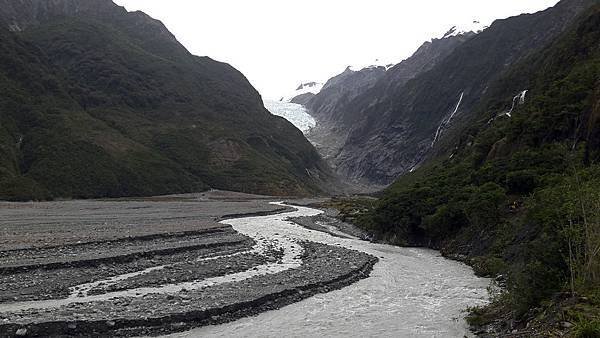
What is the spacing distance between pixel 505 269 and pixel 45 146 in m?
121

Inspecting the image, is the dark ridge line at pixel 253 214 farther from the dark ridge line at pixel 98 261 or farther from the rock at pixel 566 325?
the rock at pixel 566 325

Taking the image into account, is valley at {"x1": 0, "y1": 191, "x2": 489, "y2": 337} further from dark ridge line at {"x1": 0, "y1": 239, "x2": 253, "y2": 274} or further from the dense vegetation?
the dense vegetation

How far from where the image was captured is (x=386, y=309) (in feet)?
77.6

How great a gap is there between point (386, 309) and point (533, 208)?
28.3 feet

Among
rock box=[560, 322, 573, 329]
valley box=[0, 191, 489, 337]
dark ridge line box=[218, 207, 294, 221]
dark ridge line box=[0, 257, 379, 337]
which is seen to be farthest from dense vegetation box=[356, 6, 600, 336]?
dark ridge line box=[218, 207, 294, 221]

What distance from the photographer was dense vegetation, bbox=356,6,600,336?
1669 cm

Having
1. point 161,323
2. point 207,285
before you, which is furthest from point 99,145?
point 161,323

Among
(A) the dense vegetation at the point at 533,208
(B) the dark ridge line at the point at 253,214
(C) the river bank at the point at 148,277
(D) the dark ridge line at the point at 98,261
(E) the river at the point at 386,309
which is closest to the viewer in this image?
(A) the dense vegetation at the point at 533,208

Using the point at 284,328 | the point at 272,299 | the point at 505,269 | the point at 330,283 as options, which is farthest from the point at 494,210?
the point at 284,328

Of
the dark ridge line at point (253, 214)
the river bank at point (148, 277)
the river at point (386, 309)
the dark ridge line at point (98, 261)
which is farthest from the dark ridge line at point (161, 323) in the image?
the dark ridge line at point (253, 214)

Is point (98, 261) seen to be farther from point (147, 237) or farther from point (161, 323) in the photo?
point (161, 323)

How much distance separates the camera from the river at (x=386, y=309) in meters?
20.0

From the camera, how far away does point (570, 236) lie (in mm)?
16781

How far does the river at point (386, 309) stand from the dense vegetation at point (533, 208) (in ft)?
6.13
